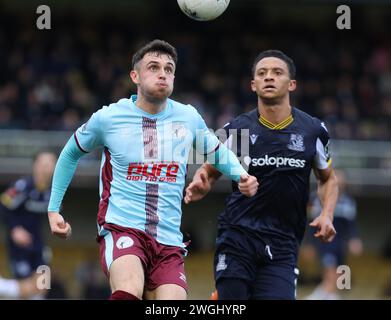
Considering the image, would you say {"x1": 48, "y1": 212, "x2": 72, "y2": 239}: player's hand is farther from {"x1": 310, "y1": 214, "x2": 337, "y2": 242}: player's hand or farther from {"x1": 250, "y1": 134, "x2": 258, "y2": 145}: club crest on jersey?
{"x1": 310, "y1": 214, "x2": 337, "y2": 242}: player's hand

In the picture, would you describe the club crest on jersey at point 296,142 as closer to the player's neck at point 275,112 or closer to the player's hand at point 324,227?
the player's neck at point 275,112

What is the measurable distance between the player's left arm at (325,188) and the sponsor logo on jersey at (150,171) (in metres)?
1.44

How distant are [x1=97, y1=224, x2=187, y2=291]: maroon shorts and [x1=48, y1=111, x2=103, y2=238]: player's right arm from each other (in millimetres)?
349

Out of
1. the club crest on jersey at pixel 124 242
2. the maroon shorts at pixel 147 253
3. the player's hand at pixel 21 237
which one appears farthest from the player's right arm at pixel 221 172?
the player's hand at pixel 21 237

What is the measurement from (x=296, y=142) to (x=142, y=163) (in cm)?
148

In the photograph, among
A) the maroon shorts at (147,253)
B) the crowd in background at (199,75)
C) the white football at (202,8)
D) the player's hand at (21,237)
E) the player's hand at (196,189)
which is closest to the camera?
the maroon shorts at (147,253)

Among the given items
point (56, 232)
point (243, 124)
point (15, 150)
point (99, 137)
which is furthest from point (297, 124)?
point (15, 150)

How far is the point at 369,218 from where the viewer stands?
67.9 ft

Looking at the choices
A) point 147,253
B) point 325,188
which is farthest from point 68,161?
point 325,188

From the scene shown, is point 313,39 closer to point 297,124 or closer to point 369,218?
point 369,218

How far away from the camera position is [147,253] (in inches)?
262

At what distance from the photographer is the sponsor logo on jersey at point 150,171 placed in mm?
6793

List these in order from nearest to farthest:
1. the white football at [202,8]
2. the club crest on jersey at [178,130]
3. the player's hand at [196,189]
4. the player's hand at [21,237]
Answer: the club crest on jersey at [178,130], the player's hand at [196,189], the white football at [202,8], the player's hand at [21,237]
